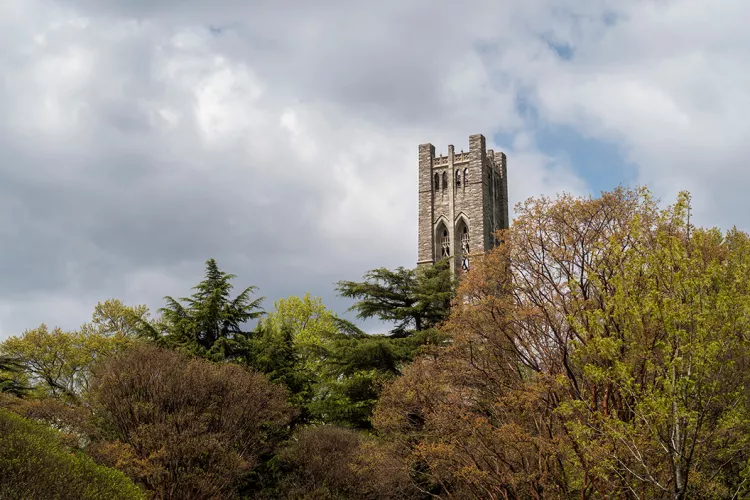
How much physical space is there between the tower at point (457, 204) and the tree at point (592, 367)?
968 inches

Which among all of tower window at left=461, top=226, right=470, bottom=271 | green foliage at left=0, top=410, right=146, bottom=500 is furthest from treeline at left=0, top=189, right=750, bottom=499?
tower window at left=461, top=226, right=470, bottom=271

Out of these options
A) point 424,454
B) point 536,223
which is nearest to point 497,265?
point 536,223

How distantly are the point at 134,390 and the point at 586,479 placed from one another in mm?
13280

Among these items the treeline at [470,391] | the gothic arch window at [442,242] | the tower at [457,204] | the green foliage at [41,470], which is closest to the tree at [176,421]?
the treeline at [470,391]

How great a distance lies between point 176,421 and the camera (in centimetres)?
2227

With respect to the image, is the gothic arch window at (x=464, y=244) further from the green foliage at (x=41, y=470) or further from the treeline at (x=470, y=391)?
the green foliage at (x=41, y=470)

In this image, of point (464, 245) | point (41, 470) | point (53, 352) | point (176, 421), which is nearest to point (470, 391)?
point (176, 421)

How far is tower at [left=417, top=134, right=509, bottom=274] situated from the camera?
49844mm

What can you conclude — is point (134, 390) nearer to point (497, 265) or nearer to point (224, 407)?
point (224, 407)

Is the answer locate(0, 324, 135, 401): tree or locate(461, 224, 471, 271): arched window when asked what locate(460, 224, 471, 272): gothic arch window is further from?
locate(0, 324, 135, 401): tree

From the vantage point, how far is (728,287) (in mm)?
13070

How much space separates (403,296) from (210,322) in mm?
8262

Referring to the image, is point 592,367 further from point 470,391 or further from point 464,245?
point 464,245

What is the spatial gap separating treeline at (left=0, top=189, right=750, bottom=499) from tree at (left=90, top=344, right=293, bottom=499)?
0.22 feet
